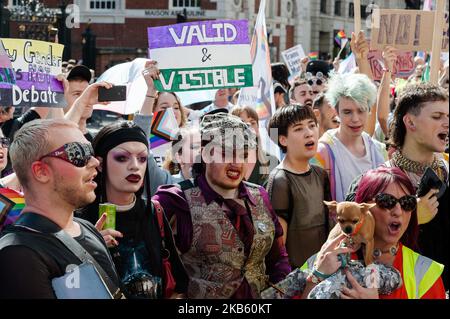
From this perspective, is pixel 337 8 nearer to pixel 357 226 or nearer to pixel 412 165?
pixel 412 165

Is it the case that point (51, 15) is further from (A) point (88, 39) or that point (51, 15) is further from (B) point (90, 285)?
(B) point (90, 285)

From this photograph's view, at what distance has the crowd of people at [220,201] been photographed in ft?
9.62

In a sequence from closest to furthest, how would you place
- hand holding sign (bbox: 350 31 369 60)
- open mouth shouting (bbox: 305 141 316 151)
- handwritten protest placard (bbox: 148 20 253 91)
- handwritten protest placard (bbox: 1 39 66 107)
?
open mouth shouting (bbox: 305 141 316 151), handwritten protest placard (bbox: 1 39 66 107), handwritten protest placard (bbox: 148 20 253 91), hand holding sign (bbox: 350 31 369 60)

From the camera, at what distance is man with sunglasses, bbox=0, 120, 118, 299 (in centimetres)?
275

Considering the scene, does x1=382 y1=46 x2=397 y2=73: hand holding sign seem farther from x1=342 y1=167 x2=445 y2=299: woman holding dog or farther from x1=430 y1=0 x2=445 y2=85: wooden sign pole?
x1=342 y1=167 x2=445 y2=299: woman holding dog

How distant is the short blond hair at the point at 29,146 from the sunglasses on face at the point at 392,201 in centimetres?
127

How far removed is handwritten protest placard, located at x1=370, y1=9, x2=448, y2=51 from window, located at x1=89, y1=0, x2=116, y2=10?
3020cm

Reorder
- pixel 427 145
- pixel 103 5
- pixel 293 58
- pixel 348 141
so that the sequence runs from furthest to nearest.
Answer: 1. pixel 103 5
2. pixel 293 58
3. pixel 348 141
4. pixel 427 145

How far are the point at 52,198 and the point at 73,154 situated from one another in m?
0.17

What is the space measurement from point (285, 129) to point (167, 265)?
1.42 meters

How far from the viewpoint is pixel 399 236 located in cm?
332

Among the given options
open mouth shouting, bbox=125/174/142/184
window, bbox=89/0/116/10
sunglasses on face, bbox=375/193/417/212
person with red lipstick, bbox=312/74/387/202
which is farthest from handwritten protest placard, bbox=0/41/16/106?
window, bbox=89/0/116/10

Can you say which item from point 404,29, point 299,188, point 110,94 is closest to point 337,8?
point 404,29

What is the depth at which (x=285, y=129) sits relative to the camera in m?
4.76
